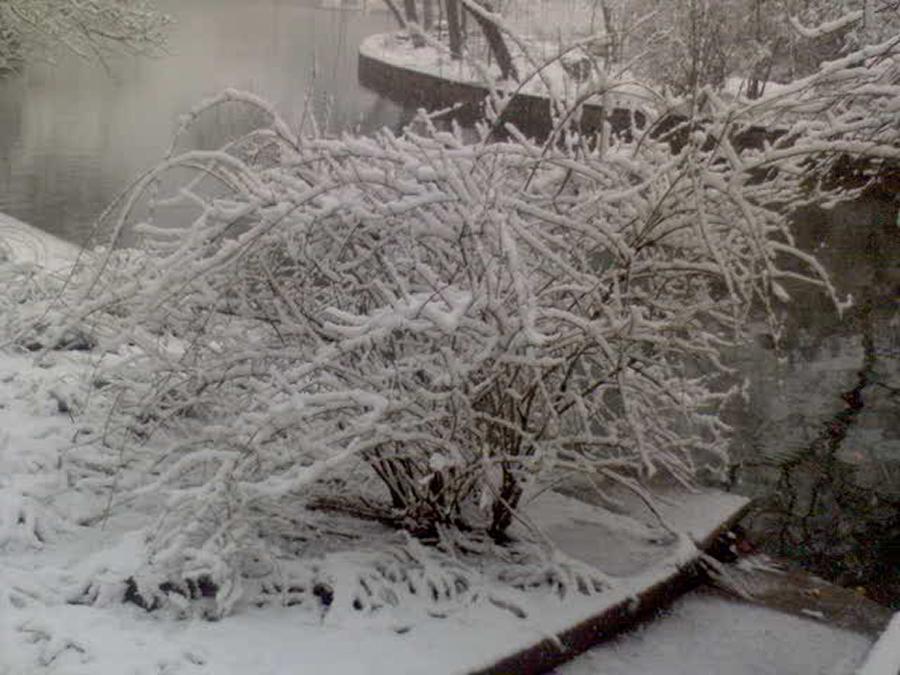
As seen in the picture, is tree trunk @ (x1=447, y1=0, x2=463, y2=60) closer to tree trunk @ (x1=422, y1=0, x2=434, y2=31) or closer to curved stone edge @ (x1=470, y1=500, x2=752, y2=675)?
tree trunk @ (x1=422, y1=0, x2=434, y2=31)

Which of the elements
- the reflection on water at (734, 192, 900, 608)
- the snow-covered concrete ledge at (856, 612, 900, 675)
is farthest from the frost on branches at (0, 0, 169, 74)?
the snow-covered concrete ledge at (856, 612, 900, 675)

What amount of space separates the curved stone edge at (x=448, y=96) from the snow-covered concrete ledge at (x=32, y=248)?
11.1 m

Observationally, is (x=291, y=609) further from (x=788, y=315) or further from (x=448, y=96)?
(x=448, y=96)

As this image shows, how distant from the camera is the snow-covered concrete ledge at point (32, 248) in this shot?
25.0 feet

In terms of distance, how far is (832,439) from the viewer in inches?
287

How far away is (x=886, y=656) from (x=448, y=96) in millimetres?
24911

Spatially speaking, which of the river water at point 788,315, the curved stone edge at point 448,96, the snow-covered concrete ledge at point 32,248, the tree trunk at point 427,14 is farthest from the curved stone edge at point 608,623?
the tree trunk at point 427,14

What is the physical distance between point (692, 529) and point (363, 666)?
5.64 ft

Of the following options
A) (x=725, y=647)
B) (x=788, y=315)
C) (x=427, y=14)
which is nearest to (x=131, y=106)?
(x=788, y=315)

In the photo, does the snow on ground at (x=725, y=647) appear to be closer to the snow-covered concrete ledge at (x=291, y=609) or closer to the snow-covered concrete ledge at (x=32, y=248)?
the snow-covered concrete ledge at (x=291, y=609)

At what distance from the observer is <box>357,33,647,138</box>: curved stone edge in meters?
21.9

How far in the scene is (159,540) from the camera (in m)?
3.51

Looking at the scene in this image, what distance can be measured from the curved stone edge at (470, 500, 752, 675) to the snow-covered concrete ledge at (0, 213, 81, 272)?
14.9 feet

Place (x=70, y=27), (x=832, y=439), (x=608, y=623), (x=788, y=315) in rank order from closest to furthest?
1. (x=608, y=623)
2. (x=832, y=439)
3. (x=788, y=315)
4. (x=70, y=27)
